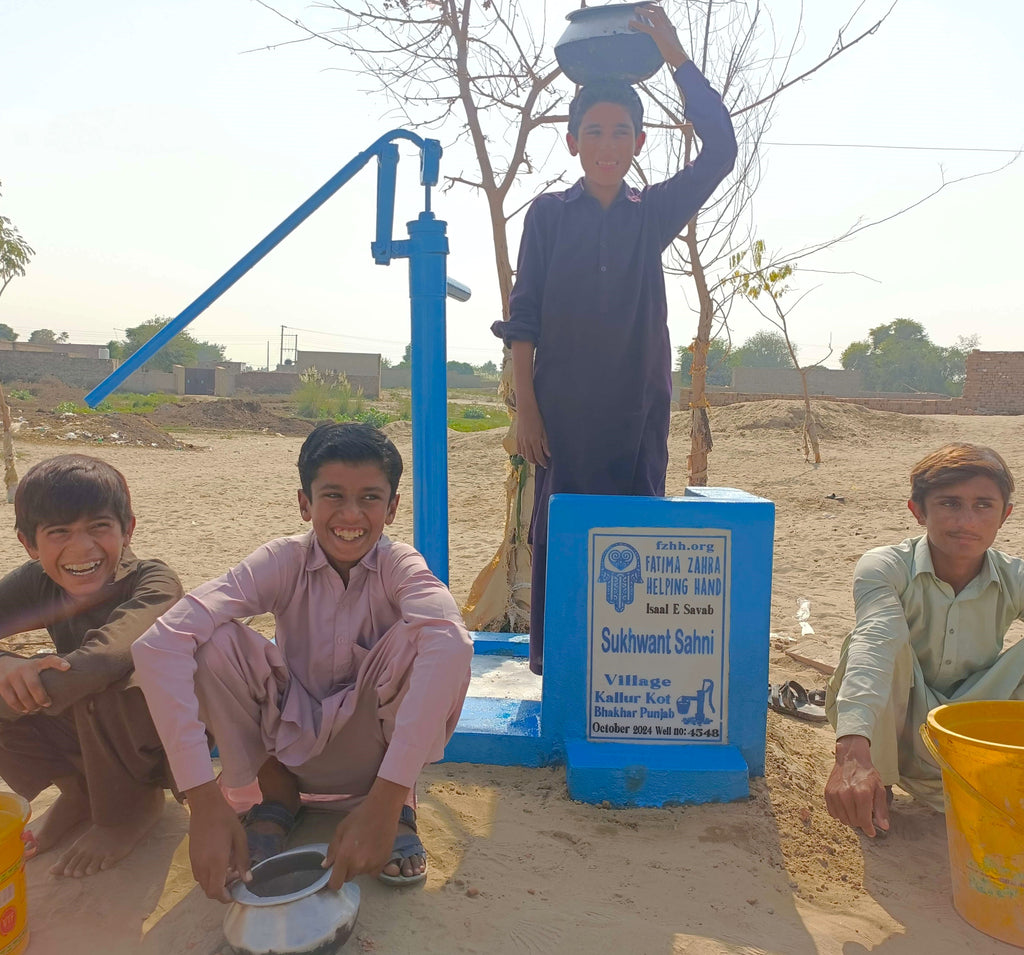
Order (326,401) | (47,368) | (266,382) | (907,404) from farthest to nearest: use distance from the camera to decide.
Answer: (266,382)
(47,368)
(326,401)
(907,404)

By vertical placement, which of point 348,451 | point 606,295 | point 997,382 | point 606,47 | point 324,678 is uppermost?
point 606,47

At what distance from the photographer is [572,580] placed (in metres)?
2.24

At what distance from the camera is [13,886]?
4.83 ft

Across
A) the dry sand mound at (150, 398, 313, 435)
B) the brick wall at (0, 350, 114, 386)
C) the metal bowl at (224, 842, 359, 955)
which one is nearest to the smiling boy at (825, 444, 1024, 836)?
the metal bowl at (224, 842, 359, 955)

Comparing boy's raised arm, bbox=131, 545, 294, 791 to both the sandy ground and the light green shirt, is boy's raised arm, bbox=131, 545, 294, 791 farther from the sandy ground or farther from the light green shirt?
the light green shirt

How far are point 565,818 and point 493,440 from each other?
10.4 meters

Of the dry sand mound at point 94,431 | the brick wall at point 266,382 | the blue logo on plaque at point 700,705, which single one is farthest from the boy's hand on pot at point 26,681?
the brick wall at point 266,382

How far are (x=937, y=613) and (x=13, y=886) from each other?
2.02 meters

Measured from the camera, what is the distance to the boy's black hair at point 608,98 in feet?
7.59

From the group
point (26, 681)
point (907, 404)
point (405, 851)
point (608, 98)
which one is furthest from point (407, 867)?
point (907, 404)

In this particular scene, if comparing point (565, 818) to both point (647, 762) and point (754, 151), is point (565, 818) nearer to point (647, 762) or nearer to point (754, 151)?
point (647, 762)

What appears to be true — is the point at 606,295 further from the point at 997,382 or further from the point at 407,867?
the point at 997,382

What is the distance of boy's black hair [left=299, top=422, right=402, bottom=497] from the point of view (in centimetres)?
185

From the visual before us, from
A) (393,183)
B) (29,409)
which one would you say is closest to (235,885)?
(393,183)
